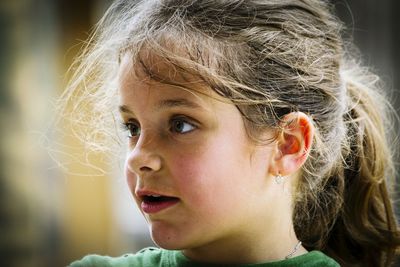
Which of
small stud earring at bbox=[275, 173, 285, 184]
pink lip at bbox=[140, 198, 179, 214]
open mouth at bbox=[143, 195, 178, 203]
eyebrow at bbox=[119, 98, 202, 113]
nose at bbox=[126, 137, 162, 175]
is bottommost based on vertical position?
pink lip at bbox=[140, 198, 179, 214]

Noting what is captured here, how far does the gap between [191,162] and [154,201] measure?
0.11 meters

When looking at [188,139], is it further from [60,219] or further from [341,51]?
[60,219]

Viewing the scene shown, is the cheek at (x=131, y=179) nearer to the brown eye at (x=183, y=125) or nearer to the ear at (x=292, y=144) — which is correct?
the brown eye at (x=183, y=125)

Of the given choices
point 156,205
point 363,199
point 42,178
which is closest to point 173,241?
point 156,205

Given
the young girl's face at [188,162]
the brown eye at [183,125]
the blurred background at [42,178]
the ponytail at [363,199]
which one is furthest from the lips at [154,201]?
the blurred background at [42,178]

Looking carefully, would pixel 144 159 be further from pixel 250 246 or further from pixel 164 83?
pixel 250 246

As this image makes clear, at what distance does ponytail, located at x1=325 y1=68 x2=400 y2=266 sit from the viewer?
1607mm

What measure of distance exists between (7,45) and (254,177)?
258 centimetres

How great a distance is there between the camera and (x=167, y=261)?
1.46 m

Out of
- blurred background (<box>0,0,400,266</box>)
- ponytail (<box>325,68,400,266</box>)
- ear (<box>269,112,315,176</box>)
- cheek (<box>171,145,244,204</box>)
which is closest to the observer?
cheek (<box>171,145,244,204</box>)

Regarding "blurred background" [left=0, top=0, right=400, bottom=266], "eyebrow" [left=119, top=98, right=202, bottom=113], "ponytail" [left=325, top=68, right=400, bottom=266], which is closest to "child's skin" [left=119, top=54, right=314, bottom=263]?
"eyebrow" [left=119, top=98, right=202, bottom=113]

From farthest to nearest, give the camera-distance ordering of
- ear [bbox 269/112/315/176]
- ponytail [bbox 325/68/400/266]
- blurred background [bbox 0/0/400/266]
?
1. blurred background [bbox 0/0/400/266]
2. ponytail [bbox 325/68/400/266]
3. ear [bbox 269/112/315/176]

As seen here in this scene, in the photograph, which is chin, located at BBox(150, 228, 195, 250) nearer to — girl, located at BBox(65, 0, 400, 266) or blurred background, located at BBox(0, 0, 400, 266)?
girl, located at BBox(65, 0, 400, 266)

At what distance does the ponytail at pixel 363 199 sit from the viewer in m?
1.61
